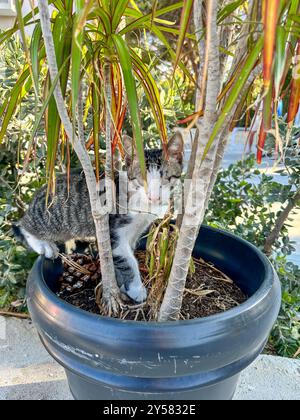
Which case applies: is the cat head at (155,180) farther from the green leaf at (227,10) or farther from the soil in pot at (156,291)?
the green leaf at (227,10)

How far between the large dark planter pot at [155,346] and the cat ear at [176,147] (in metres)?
0.39

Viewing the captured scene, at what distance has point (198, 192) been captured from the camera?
0.54 m

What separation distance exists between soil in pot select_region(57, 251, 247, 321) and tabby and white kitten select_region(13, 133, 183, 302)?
0.05 meters

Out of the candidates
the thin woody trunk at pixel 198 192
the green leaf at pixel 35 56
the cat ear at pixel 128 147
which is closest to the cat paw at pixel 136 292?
the thin woody trunk at pixel 198 192

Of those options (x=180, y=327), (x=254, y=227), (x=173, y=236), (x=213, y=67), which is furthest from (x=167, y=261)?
(x=254, y=227)

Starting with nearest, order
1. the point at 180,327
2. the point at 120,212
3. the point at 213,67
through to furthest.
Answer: the point at 213,67
the point at 180,327
the point at 120,212

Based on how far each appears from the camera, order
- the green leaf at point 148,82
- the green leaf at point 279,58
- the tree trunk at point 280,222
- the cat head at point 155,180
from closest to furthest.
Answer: the green leaf at point 279,58 → the green leaf at point 148,82 → the cat head at point 155,180 → the tree trunk at point 280,222

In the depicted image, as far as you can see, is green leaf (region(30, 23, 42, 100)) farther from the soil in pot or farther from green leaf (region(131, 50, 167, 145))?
the soil in pot

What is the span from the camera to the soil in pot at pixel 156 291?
2.41 ft

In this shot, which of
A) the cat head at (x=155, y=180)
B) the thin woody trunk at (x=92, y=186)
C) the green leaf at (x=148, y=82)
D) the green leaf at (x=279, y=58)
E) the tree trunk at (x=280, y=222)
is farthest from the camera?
the tree trunk at (x=280, y=222)

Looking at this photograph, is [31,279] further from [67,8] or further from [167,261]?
[67,8]

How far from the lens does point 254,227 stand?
1.22 meters
